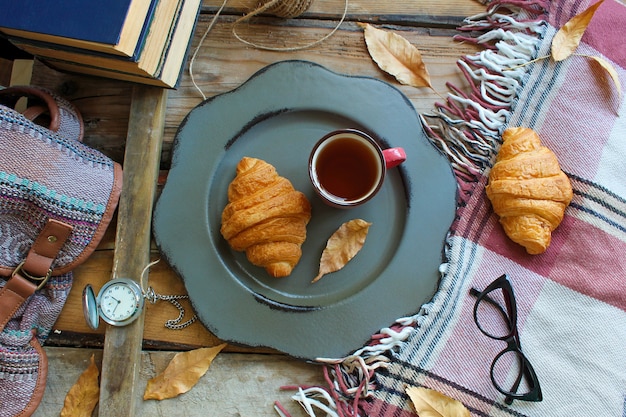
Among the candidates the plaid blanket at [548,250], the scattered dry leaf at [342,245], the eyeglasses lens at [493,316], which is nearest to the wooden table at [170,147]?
the plaid blanket at [548,250]

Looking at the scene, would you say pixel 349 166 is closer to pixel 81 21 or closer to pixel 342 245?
pixel 342 245

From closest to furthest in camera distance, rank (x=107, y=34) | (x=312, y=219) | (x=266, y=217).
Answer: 1. (x=107, y=34)
2. (x=266, y=217)
3. (x=312, y=219)

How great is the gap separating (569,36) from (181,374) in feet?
3.61

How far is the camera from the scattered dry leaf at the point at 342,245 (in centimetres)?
110

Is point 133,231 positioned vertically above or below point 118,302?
above

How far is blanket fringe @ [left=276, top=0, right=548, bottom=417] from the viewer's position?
1.11m

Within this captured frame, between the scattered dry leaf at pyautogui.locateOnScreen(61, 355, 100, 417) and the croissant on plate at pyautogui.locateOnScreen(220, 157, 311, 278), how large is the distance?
41 cm

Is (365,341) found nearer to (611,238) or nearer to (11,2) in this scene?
(611,238)

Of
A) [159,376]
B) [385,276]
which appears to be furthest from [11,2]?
[385,276]

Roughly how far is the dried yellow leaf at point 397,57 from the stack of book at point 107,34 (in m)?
0.41

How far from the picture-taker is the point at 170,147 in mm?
1196

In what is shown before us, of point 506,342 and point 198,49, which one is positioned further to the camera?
point 198,49

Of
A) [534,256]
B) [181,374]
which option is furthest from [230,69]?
[534,256]

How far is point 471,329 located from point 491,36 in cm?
65
